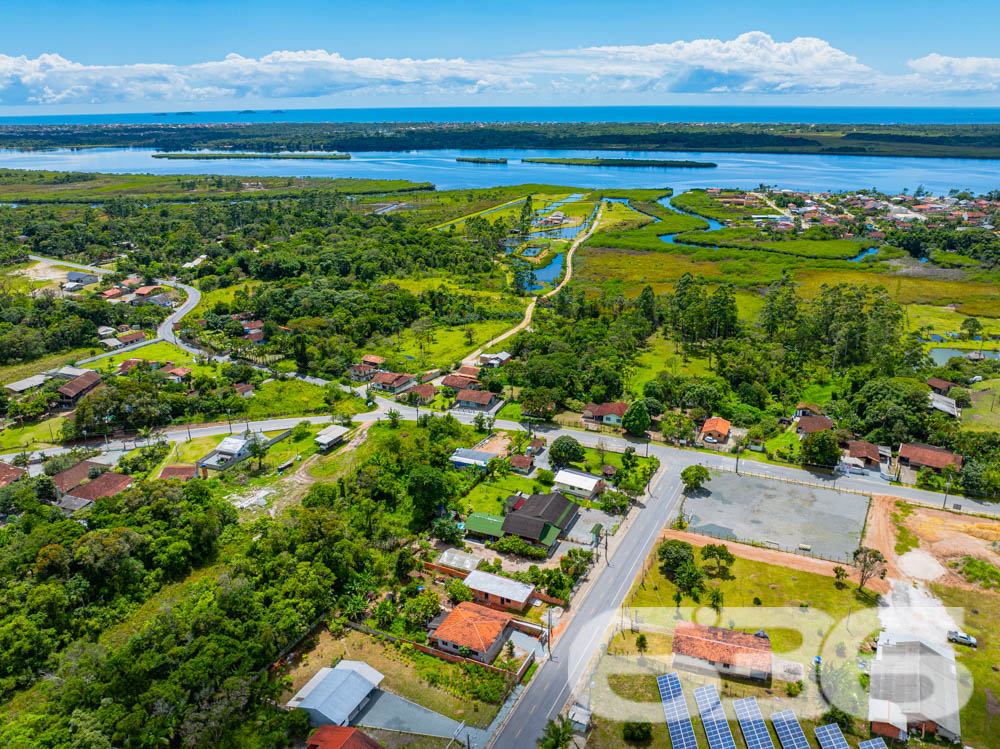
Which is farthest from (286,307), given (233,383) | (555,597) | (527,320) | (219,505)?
(555,597)

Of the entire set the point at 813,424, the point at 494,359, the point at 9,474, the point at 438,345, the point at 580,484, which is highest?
the point at 494,359

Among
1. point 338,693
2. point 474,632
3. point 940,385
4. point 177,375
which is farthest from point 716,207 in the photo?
point 338,693

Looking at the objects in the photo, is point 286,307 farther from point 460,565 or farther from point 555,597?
point 555,597

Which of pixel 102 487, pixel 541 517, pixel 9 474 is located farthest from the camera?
pixel 9 474

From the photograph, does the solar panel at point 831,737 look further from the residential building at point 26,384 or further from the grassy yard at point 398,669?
the residential building at point 26,384

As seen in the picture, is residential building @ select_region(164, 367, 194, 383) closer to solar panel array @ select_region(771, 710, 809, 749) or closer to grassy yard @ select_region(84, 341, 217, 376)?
grassy yard @ select_region(84, 341, 217, 376)

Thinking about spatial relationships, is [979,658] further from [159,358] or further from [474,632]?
[159,358]

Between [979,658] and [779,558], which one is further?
[779,558]
